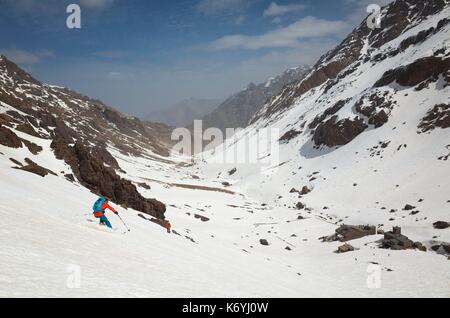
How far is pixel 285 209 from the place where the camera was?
53.7 m

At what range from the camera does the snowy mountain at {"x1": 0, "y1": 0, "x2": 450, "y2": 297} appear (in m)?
10.3

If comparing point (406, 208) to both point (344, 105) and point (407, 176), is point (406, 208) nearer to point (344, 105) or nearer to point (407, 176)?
point (407, 176)

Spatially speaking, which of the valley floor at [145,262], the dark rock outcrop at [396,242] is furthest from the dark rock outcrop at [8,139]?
the dark rock outcrop at [396,242]

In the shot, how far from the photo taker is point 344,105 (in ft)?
273

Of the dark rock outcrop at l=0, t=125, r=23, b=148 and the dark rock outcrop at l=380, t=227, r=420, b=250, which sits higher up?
the dark rock outcrop at l=0, t=125, r=23, b=148

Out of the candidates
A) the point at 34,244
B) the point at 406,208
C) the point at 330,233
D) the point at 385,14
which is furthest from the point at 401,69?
the point at 34,244

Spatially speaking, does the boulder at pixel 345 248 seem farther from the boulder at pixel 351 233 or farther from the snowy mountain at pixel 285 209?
the boulder at pixel 351 233

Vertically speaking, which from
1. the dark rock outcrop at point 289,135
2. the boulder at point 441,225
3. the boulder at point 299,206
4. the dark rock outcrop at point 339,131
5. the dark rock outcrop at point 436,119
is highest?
the dark rock outcrop at point 289,135

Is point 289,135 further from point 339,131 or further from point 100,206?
point 100,206

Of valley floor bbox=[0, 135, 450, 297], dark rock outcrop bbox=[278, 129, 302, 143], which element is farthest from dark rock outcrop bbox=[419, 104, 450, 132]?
dark rock outcrop bbox=[278, 129, 302, 143]

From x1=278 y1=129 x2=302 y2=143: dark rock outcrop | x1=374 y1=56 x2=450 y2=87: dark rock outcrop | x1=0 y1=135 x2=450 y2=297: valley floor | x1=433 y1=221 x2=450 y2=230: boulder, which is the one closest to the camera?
x1=0 y1=135 x2=450 y2=297: valley floor

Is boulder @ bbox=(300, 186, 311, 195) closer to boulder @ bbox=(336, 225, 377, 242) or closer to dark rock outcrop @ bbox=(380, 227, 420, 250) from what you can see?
boulder @ bbox=(336, 225, 377, 242)

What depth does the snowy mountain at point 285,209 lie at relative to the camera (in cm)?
1033

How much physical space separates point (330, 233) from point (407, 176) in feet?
66.7
